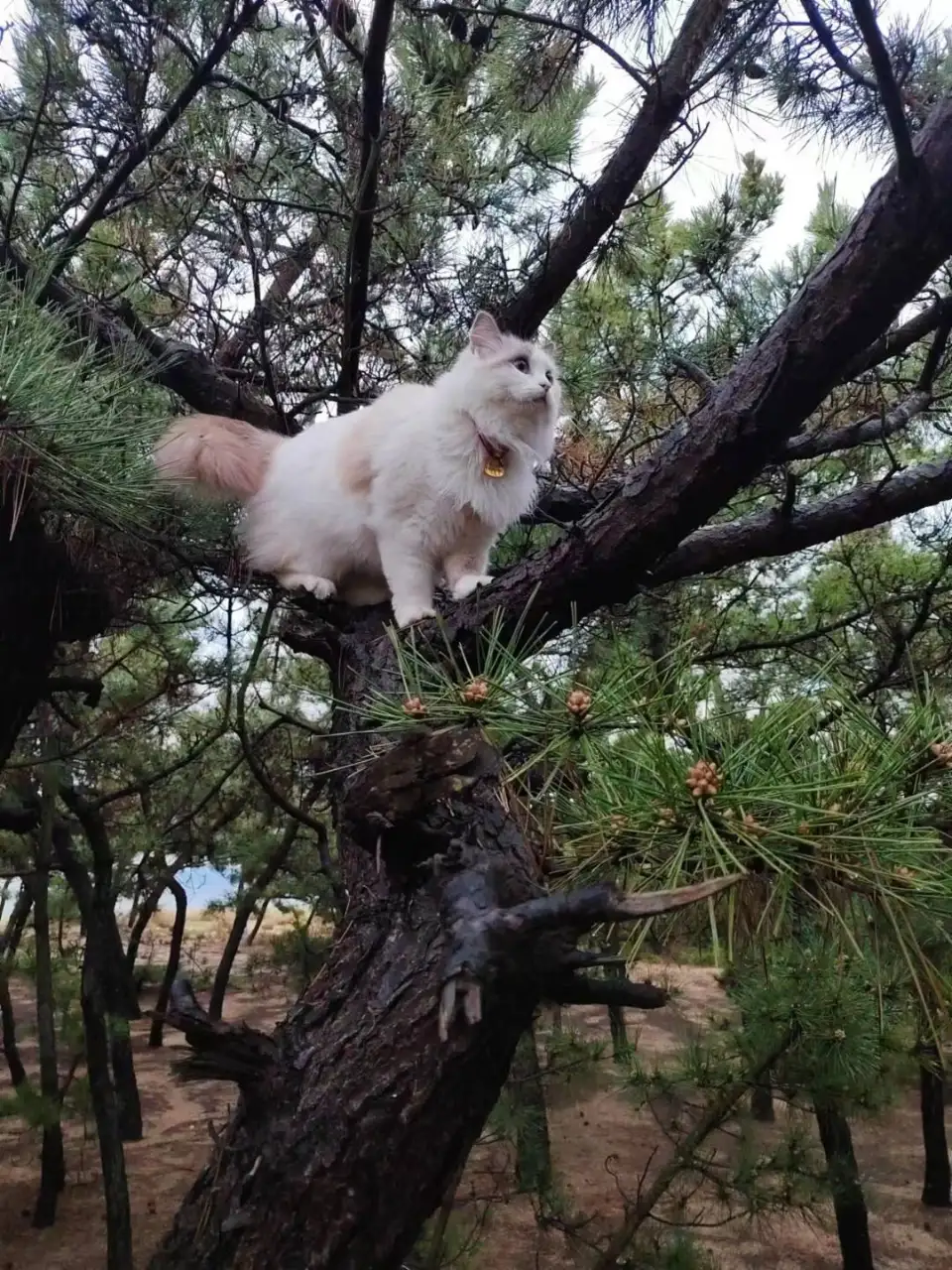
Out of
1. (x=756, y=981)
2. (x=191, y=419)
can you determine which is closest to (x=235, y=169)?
(x=191, y=419)

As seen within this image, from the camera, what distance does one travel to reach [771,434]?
1.00 m

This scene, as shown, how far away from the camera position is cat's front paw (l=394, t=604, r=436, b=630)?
4.32 feet

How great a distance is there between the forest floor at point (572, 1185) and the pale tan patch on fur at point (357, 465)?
5.24ft

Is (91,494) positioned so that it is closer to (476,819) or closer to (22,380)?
(22,380)

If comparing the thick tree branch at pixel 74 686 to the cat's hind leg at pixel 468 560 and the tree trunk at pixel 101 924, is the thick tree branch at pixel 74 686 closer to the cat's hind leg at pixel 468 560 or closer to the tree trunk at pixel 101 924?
the cat's hind leg at pixel 468 560

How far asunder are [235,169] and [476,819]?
1192 mm

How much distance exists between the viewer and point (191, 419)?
4.85 feet

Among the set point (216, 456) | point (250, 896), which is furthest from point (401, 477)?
point (250, 896)

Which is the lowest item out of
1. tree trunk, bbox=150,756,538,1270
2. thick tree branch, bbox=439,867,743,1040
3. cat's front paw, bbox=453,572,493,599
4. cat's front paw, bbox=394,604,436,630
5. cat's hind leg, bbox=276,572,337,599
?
tree trunk, bbox=150,756,538,1270

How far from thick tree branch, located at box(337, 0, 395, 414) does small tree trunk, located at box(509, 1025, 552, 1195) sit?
1.66 metres

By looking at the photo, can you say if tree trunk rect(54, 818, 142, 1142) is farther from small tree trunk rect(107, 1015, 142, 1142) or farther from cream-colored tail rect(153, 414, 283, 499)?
cream-colored tail rect(153, 414, 283, 499)

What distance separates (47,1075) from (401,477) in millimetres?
2617

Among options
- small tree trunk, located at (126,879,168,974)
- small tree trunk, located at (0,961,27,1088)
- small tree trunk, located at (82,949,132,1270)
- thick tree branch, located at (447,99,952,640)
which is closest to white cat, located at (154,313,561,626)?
thick tree branch, located at (447,99,952,640)

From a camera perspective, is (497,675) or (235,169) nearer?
(497,675)
